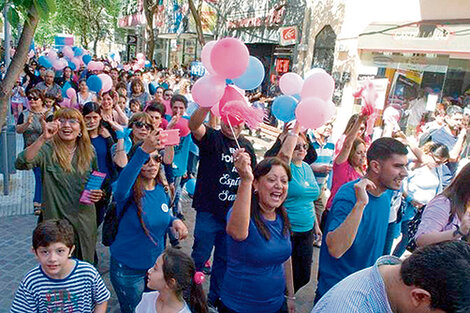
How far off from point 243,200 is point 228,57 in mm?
1329

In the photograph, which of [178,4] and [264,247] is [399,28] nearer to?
[264,247]

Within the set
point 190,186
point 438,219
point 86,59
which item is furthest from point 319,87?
point 86,59

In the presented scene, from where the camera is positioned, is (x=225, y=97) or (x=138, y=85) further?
(x=138, y=85)

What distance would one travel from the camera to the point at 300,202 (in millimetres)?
3408

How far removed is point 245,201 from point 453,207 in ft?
4.46

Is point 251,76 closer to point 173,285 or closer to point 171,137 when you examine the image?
point 171,137

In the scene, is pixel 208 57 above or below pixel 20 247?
above

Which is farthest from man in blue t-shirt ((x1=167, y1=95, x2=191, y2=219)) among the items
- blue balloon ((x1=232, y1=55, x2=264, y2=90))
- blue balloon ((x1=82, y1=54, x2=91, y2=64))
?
blue balloon ((x1=82, y1=54, x2=91, y2=64))

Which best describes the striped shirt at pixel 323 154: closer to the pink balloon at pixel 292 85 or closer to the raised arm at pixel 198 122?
the pink balloon at pixel 292 85

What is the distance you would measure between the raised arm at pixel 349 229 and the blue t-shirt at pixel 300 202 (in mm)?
1020

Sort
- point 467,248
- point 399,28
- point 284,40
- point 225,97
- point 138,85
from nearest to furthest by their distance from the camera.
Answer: point 467,248, point 225,97, point 138,85, point 399,28, point 284,40

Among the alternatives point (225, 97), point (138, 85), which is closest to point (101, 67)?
point (138, 85)

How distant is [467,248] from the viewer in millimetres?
1433

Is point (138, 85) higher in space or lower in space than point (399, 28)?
lower
